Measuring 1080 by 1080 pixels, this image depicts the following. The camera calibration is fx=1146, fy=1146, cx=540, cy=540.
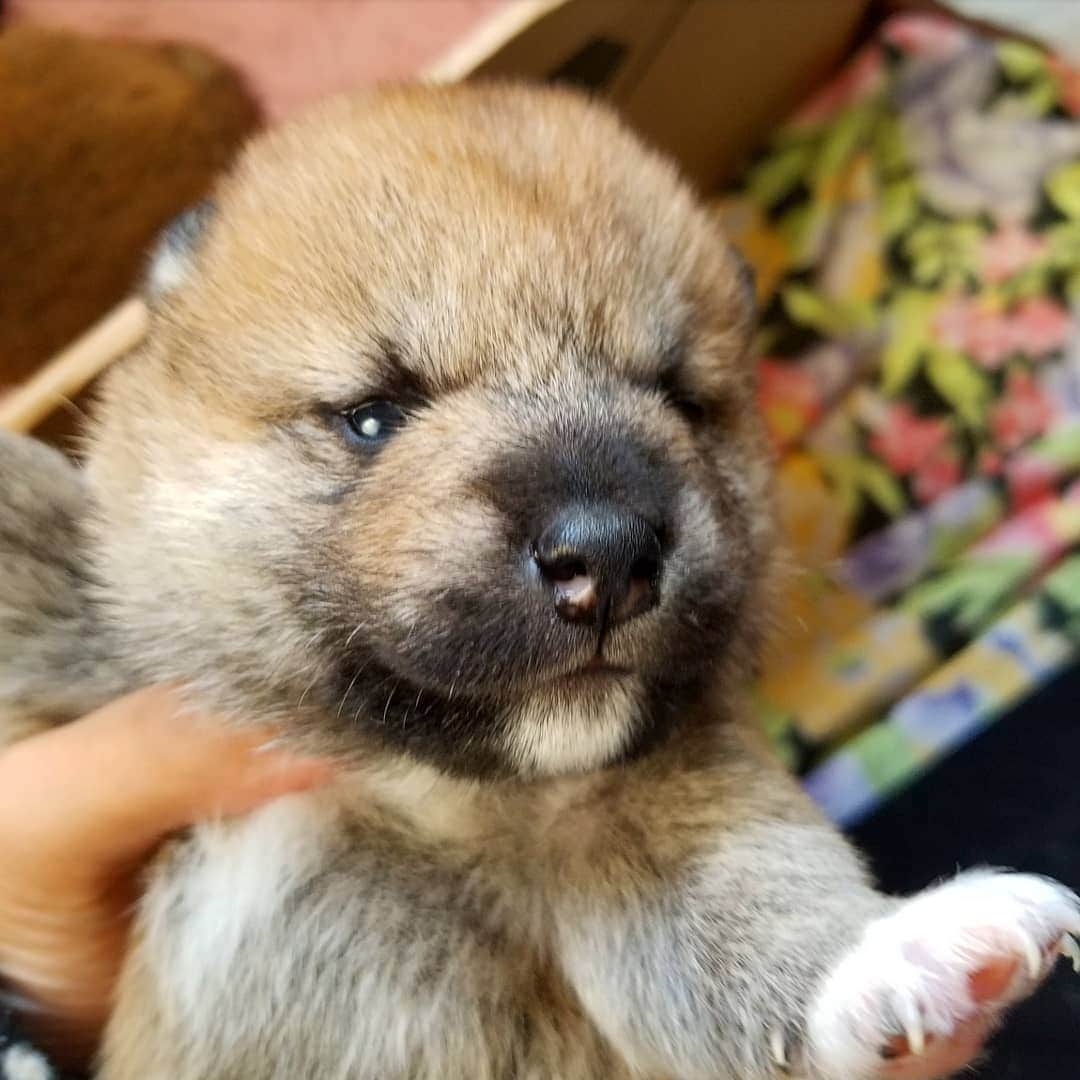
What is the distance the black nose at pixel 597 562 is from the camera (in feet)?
2.90

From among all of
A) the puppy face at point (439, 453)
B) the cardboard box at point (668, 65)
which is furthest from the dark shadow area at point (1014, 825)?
the cardboard box at point (668, 65)

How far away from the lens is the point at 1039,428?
2221 mm

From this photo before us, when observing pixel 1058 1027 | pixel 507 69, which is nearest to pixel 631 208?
pixel 507 69

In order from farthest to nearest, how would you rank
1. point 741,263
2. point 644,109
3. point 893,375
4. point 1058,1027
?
point 893,375 → point 644,109 → point 741,263 → point 1058,1027

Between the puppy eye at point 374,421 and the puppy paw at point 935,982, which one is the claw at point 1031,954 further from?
the puppy eye at point 374,421

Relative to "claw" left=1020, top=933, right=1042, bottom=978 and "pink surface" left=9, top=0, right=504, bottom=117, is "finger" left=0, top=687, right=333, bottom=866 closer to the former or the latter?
"claw" left=1020, top=933, right=1042, bottom=978

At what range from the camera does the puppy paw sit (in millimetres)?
909

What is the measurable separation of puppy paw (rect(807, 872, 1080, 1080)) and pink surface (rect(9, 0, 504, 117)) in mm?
2229

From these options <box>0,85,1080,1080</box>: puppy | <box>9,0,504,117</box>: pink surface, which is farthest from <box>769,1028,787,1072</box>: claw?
<box>9,0,504,117</box>: pink surface

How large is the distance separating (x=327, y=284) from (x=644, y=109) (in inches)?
49.3

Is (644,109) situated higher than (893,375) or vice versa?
(644,109)

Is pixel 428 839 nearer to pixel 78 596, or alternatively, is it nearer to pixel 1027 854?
pixel 78 596

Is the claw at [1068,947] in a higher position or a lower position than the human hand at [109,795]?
lower

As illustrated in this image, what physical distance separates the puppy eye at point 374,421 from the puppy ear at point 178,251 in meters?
0.32
